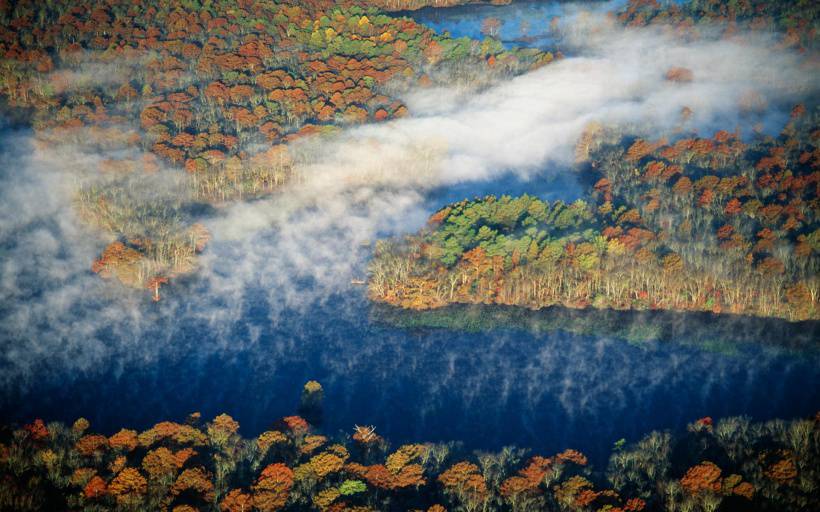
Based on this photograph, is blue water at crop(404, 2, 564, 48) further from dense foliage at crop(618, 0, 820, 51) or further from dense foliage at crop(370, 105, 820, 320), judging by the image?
dense foliage at crop(370, 105, 820, 320)

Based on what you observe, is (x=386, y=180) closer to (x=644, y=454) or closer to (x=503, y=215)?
(x=503, y=215)

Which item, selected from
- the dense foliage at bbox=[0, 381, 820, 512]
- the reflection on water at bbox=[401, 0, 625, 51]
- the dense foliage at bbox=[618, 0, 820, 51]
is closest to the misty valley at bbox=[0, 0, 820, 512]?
the dense foliage at bbox=[0, 381, 820, 512]

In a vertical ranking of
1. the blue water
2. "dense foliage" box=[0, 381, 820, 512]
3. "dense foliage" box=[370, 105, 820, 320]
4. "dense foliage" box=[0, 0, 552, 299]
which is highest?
the blue water

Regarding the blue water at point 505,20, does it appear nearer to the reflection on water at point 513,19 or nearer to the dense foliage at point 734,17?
the reflection on water at point 513,19

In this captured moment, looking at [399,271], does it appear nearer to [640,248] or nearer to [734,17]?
[640,248]

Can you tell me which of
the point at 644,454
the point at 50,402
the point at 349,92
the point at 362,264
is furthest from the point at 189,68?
the point at 644,454

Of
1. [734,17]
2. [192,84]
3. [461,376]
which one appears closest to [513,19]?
[734,17]
